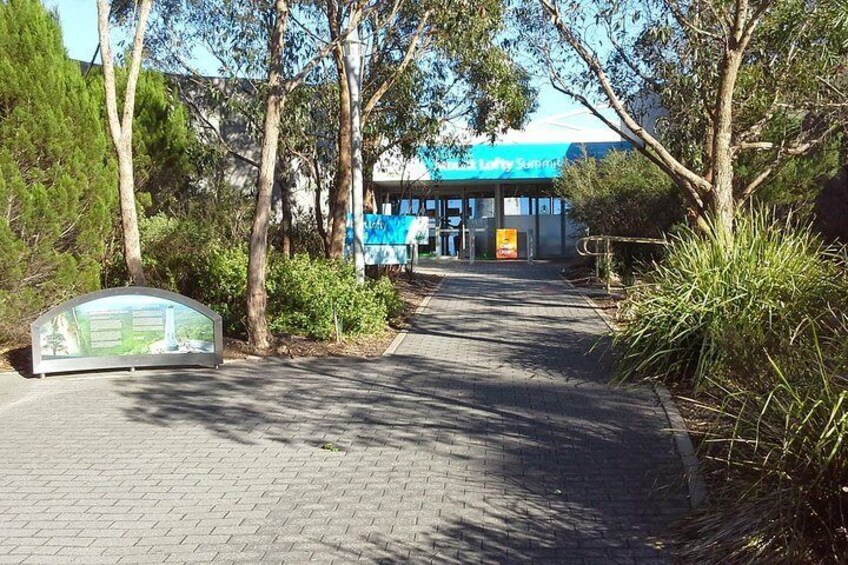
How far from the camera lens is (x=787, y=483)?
182 inches

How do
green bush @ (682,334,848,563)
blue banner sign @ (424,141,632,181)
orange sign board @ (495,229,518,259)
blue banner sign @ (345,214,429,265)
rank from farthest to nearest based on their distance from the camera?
orange sign board @ (495,229,518,259)
blue banner sign @ (424,141,632,181)
blue banner sign @ (345,214,429,265)
green bush @ (682,334,848,563)

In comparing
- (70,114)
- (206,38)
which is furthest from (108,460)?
(206,38)

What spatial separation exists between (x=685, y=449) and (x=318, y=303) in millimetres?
6623

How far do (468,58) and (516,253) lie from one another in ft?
53.9

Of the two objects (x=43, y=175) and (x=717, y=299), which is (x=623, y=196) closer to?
(x=717, y=299)

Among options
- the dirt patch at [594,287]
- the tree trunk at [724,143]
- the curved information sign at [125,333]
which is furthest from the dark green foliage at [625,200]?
the curved information sign at [125,333]

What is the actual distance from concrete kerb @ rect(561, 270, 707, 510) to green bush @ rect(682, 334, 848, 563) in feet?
0.75

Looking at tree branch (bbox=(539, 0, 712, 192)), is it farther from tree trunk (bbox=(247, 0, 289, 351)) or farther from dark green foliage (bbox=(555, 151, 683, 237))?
dark green foliage (bbox=(555, 151, 683, 237))

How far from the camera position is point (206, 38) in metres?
18.4

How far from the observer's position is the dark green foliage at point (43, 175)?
10875mm

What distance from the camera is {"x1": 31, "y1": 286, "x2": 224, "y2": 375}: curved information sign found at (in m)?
10.0

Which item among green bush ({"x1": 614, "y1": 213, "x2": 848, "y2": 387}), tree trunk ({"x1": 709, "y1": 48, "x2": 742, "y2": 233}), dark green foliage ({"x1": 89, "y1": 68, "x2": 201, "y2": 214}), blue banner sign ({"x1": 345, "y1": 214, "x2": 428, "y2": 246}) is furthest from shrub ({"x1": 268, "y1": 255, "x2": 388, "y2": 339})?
tree trunk ({"x1": 709, "y1": 48, "x2": 742, "y2": 233})

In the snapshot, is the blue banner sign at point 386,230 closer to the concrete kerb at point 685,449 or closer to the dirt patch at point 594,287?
the dirt patch at point 594,287

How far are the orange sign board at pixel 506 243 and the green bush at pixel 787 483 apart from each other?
26.8 metres
